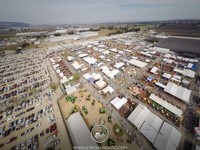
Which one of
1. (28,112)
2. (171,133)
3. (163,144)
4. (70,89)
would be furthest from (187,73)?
(28,112)

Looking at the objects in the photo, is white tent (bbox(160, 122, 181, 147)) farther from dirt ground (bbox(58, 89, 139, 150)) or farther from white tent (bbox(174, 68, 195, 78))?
white tent (bbox(174, 68, 195, 78))

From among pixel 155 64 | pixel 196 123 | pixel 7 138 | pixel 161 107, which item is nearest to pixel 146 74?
pixel 155 64

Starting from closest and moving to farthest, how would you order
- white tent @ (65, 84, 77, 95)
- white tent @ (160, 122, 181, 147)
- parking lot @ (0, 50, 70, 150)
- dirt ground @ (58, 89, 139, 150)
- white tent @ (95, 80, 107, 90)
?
white tent @ (160, 122, 181, 147), dirt ground @ (58, 89, 139, 150), parking lot @ (0, 50, 70, 150), white tent @ (65, 84, 77, 95), white tent @ (95, 80, 107, 90)

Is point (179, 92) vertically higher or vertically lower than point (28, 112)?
higher

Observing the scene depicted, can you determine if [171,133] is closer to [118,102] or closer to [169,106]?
[169,106]

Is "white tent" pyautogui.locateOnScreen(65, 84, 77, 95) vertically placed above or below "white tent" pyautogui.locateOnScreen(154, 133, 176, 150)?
above

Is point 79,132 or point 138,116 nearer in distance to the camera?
point 79,132

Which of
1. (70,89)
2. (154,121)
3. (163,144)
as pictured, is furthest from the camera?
(70,89)

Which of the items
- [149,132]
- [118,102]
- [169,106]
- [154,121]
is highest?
[169,106]

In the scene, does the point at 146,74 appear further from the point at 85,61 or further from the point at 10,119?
the point at 10,119

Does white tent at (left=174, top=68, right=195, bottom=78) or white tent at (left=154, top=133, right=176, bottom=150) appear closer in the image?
white tent at (left=154, top=133, right=176, bottom=150)

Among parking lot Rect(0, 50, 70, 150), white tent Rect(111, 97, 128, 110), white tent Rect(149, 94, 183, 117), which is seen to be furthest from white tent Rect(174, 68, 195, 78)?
parking lot Rect(0, 50, 70, 150)
